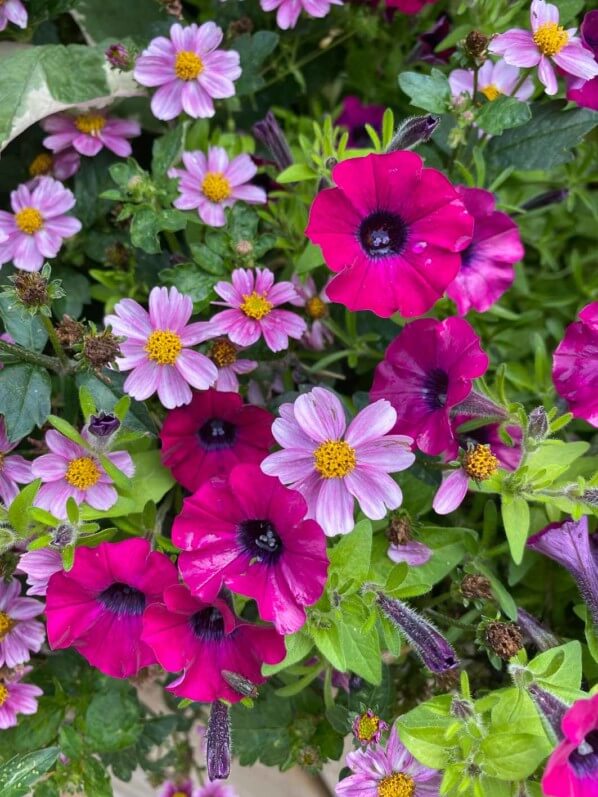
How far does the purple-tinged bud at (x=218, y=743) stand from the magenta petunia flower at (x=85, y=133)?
61 centimetres

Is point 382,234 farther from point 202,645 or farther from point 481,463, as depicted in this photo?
point 202,645

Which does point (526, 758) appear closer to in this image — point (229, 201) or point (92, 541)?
point (92, 541)

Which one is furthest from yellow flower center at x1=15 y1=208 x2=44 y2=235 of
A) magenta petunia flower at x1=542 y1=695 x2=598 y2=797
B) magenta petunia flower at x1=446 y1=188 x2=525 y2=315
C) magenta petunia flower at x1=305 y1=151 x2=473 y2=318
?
magenta petunia flower at x1=542 y1=695 x2=598 y2=797

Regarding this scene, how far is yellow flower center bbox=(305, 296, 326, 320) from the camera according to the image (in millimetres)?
819

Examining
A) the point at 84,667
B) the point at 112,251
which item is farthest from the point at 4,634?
the point at 112,251

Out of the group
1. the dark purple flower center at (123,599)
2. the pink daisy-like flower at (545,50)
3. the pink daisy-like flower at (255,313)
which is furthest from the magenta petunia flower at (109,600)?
the pink daisy-like flower at (545,50)

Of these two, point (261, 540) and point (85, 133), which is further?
point (85, 133)

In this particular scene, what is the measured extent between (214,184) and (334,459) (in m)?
0.35

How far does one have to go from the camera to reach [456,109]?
764 millimetres

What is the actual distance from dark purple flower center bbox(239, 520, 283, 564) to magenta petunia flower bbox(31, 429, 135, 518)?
134 mm

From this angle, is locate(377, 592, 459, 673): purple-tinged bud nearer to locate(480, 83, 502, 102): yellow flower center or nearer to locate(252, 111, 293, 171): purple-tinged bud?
locate(252, 111, 293, 171): purple-tinged bud

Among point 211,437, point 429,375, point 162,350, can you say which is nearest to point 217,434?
point 211,437

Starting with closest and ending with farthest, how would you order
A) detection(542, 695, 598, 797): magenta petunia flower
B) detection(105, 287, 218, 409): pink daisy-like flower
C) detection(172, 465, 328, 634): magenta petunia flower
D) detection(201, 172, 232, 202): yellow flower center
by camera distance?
detection(542, 695, 598, 797): magenta petunia flower → detection(172, 465, 328, 634): magenta petunia flower → detection(105, 287, 218, 409): pink daisy-like flower → detection(201, 172, 232, 202): yellow flower center

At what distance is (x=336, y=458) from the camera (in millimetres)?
646
